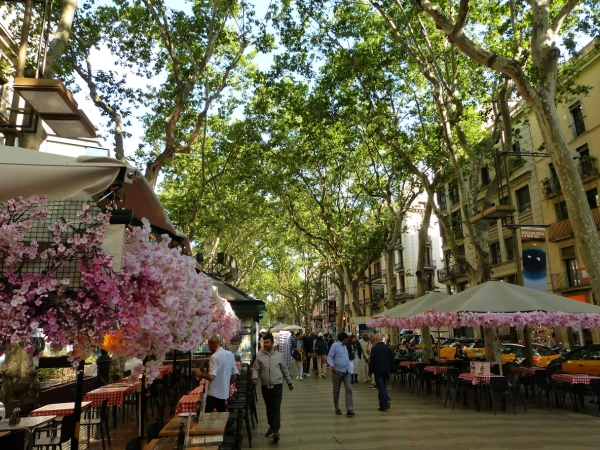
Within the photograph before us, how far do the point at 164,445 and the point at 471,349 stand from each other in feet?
53.0

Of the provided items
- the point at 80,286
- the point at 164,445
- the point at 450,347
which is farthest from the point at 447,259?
the point at 80,286

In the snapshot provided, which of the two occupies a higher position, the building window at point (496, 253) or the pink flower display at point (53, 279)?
the building window at point (496, 253)

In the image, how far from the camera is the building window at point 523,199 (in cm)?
2822

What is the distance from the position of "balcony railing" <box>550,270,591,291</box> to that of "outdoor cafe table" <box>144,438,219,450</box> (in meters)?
24.1

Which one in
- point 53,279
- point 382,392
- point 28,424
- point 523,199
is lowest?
point 382,392

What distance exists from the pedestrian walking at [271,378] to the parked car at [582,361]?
861 cm

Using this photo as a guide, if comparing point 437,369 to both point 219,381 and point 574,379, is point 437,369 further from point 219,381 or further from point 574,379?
point 219,381

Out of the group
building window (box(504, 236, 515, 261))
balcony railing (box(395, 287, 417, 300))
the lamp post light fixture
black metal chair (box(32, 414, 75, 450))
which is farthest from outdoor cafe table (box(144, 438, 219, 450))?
balcony railing (box(395, 287, 417, 300))

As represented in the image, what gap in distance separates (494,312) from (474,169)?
4.49 m

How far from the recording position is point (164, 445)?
524 centimetres

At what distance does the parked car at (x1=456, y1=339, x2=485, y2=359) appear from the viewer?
18141mm

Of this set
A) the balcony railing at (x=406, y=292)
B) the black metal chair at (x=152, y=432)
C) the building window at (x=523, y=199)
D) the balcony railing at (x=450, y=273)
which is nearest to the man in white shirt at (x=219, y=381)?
the black metal chair at (x=152, y=432)

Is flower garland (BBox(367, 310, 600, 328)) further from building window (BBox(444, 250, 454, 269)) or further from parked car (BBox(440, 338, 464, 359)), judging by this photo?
building window (BBox(444, 250, 454, 269))

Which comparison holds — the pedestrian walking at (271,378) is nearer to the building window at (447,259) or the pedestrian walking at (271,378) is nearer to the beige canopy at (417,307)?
the beige canopy at (417,307)
